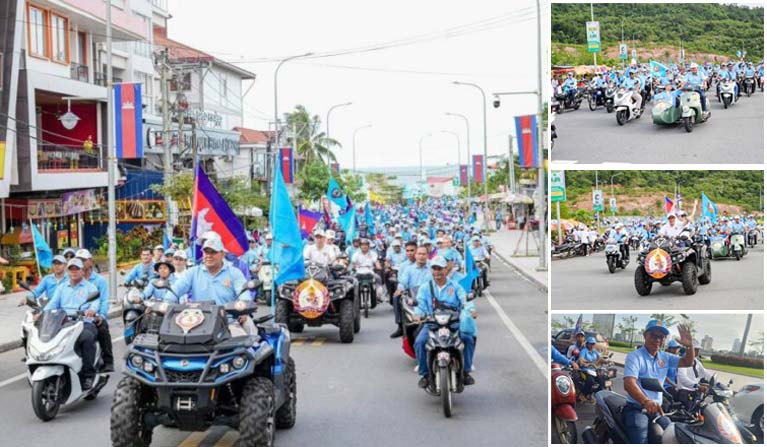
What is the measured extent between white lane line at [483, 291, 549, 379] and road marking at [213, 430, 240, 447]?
177 inches

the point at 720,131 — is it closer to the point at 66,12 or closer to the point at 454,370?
the point at 454,370

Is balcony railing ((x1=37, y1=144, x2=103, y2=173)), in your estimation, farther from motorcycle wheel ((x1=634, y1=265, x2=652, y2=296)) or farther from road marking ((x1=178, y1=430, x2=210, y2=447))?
motorcycle wheel ((x1=634, y1=265, x2=652, y2=296))

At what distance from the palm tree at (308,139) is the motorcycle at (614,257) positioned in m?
73.6

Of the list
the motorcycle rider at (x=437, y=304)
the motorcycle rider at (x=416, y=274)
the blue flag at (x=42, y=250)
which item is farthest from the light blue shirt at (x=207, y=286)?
the blue flag at (x=42, y=250)

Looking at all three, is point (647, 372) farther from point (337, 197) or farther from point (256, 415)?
point (337, 197)

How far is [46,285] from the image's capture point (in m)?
11.4

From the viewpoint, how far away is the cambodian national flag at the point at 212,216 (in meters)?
10.8

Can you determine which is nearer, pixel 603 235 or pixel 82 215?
pixel 603 235

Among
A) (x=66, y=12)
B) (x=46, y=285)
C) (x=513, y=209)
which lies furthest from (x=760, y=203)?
(x=513, y=209)

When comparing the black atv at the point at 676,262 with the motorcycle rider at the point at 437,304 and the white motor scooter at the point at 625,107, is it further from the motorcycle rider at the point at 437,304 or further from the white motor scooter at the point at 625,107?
the motorcycle rider at the point at 437,304

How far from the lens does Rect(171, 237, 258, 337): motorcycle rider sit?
8.45 m

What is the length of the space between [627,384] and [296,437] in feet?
15.8

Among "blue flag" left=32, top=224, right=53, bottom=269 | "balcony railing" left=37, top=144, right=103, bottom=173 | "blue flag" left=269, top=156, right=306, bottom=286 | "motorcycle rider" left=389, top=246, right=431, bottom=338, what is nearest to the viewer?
"blue flag" left=269, top=156, right=306, bottom=286

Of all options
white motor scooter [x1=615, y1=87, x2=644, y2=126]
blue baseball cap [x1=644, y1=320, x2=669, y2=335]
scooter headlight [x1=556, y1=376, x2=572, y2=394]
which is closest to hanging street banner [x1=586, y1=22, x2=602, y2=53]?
white motor scooter [x1=615, y1=87, x2=644, y2=126]
